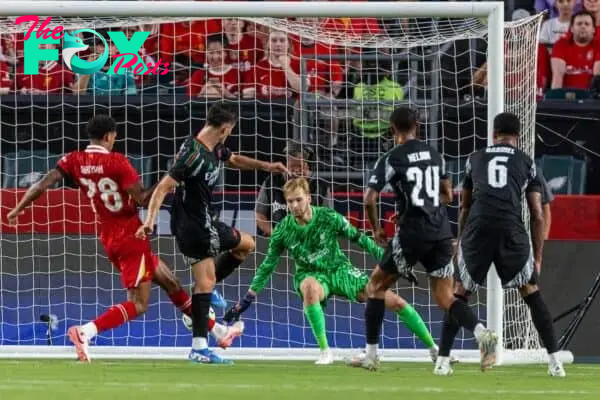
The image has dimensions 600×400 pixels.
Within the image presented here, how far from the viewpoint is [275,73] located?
14.0 meters

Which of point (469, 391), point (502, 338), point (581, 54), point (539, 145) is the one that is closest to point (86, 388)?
point (469, 391)

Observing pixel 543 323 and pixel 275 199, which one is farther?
pixel 275 199

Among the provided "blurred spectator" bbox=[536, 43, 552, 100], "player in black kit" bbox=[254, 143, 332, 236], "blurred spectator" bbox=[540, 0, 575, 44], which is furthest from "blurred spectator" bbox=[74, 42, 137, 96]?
"blurred spectator" bbox=[540, 0, 575, 44]

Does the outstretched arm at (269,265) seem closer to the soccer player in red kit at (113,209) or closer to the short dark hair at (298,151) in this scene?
the soccer player in red kit at (113,209)

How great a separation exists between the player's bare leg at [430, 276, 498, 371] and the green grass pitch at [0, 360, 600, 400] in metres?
0.16

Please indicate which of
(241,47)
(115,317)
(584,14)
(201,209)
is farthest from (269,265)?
(584,14)

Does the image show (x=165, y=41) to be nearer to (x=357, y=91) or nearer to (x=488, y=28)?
(x=357, y=91)

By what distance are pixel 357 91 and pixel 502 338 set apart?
2.93 meters

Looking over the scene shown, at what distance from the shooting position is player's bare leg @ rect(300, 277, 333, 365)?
1109 centimetres

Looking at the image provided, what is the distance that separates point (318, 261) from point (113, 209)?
1.54 metres

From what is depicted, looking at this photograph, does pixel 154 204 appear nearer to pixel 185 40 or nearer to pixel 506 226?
pixel 506 226

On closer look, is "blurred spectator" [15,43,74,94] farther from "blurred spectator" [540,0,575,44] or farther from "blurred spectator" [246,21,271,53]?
"blurred spectator" [540,0,575,44]

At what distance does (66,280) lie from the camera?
12.9 metres

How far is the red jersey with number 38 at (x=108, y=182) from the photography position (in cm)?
1069
